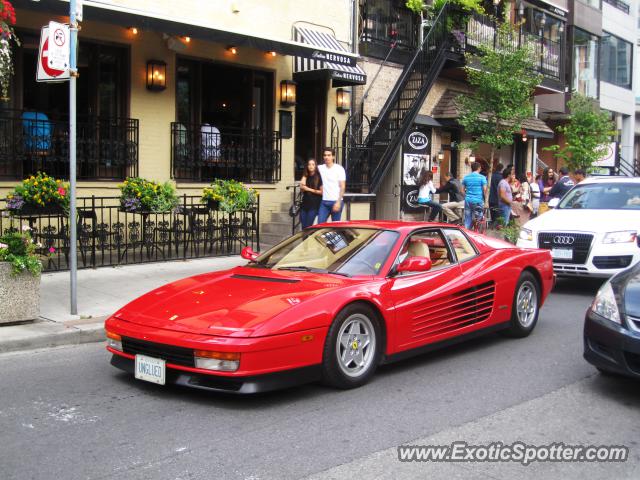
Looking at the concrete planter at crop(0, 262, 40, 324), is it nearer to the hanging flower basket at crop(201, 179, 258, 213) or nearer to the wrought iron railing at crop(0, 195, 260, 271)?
the wrought iron railing at crop(0, 195, 260, 271)

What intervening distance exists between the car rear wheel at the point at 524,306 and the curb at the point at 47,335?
443cm

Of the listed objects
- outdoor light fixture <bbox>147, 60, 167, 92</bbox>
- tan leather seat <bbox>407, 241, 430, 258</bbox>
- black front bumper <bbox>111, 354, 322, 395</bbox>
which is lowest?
black front bumper <bbox>111, 354, 322, 395</bbox>

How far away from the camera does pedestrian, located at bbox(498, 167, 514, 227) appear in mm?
17484

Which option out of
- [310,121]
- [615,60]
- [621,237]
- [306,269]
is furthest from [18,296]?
[615,60]

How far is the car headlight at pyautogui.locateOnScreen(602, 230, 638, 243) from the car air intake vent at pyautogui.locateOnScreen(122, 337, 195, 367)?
24.1 ft

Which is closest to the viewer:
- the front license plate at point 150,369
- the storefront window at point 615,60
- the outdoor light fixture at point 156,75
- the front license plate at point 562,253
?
the front license plate at point 150,369

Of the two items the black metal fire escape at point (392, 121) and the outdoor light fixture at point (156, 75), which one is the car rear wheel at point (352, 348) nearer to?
the outdoor light fixture at point (156, 75)

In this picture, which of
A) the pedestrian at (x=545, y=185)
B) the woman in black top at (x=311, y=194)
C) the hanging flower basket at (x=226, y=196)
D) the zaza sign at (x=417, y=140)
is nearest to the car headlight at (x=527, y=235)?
the woman in black top at (x=311, y=194)

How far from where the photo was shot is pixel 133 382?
5906 millimetres

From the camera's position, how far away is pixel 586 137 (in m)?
24.4

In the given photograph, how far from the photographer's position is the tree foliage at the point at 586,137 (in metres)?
24.1

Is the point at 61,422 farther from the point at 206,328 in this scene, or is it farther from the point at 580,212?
the point at 580,212

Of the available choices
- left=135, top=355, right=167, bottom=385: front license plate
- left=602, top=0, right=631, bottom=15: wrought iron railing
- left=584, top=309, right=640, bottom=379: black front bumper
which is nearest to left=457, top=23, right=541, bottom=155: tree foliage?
left=584, top=309, right=640, bottom=379: black front bumper

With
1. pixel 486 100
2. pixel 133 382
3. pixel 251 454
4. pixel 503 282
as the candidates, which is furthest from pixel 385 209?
pixel 251 454
